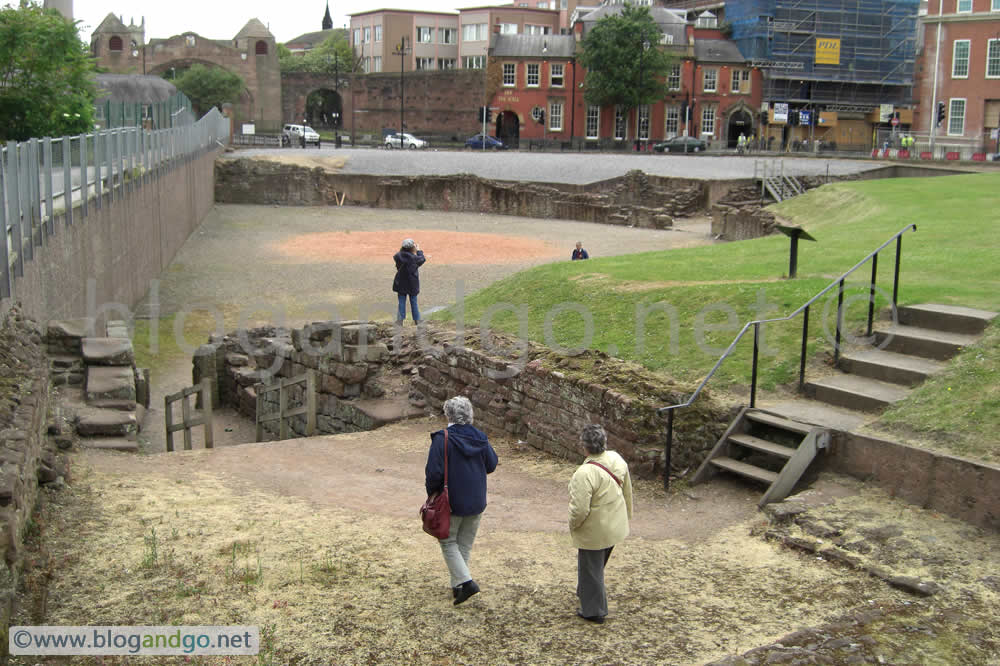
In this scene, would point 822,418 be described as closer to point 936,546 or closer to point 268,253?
point 936,546

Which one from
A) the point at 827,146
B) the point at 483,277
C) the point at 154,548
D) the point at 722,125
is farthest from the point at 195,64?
the point at 154,548

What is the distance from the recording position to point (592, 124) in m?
74.1

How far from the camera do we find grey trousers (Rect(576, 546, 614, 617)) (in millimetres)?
6633

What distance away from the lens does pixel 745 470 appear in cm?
936

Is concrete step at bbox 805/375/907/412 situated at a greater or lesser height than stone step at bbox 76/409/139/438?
greater

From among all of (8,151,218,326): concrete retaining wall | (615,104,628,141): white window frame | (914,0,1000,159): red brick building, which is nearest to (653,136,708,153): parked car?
(615,104,628,141): white window frame

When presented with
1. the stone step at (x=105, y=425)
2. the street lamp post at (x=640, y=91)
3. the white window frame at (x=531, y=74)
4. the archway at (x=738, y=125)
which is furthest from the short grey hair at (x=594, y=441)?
the white window frame at (x=531, y=74)

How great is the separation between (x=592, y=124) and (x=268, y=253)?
4699cm

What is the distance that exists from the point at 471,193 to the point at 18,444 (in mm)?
39678

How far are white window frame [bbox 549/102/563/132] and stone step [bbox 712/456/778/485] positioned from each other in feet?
220

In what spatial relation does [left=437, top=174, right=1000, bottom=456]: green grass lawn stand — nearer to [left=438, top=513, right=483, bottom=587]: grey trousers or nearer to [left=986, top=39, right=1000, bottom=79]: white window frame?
[left=438, top=513, right=483, bottom=587]: grey trousers

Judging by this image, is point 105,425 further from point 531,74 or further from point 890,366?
point 531,74

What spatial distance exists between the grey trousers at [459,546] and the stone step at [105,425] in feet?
20.5

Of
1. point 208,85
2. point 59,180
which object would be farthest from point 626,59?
point 59,180
